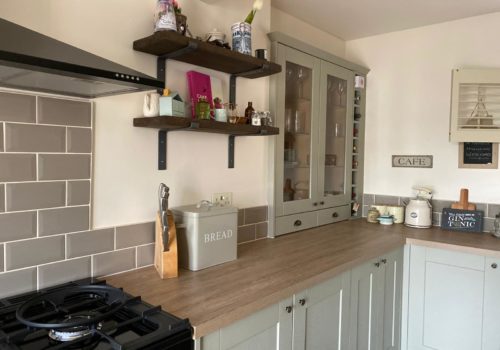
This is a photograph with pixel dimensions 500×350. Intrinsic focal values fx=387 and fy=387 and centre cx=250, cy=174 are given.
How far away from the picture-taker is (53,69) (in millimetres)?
974

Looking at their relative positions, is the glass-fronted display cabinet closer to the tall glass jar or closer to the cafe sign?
the cafe sign

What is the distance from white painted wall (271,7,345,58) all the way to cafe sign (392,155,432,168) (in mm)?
949

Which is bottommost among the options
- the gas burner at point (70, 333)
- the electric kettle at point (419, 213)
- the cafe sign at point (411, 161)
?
the gas burner at point (70, 333)

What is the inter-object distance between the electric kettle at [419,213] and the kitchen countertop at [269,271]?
85 millimetres

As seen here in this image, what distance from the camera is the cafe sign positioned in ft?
9.17

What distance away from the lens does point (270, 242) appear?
2189 mm

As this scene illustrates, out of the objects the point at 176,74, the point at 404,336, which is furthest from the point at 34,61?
the point at 404,336

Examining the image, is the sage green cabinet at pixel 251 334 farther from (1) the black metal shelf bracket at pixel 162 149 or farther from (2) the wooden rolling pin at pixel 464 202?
(2) the wooden rolling pin at pixel 464 202

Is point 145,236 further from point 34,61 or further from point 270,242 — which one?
point 34,61

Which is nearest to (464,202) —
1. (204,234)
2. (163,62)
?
(204,234)

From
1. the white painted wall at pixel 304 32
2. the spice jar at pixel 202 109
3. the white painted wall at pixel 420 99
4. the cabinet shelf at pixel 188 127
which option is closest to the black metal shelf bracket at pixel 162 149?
the cabinet shelf at pixel 188 127

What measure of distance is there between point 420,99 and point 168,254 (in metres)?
2.21

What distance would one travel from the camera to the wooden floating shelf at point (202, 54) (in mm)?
1512

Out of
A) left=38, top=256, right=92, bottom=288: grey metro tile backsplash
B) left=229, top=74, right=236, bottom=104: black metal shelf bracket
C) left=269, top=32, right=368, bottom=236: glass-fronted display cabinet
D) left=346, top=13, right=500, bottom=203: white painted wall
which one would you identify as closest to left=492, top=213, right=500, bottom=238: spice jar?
left=346, top=13, right=500, bottom=203: white painted wall
